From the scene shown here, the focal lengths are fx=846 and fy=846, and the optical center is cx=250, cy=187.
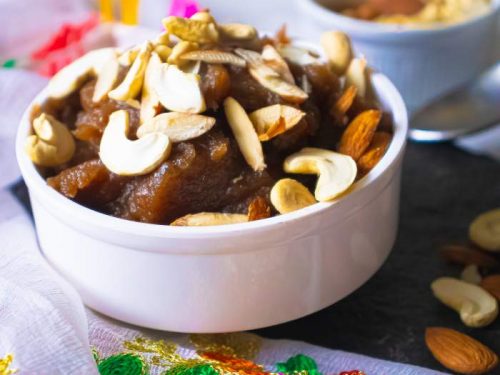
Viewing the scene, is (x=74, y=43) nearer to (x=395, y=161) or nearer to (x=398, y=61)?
(x=398, y=61)

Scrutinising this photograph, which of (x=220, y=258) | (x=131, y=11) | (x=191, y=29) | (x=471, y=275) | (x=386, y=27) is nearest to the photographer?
(x=220, y=258)

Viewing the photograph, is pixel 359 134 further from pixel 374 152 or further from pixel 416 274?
pixel 416 274

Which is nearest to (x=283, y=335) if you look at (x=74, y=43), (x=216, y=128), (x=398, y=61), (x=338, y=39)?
(x=216, y=128)

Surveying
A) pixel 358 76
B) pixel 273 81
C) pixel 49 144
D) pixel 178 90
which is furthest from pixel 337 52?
pixel 49 144

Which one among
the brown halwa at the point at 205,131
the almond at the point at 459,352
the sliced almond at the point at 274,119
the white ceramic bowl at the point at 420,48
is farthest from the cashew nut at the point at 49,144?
the white ceramic bowl at the point at 420,48

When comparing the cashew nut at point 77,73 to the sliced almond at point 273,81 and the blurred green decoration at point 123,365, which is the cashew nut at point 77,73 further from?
the blurred green decoration at point 123,365
